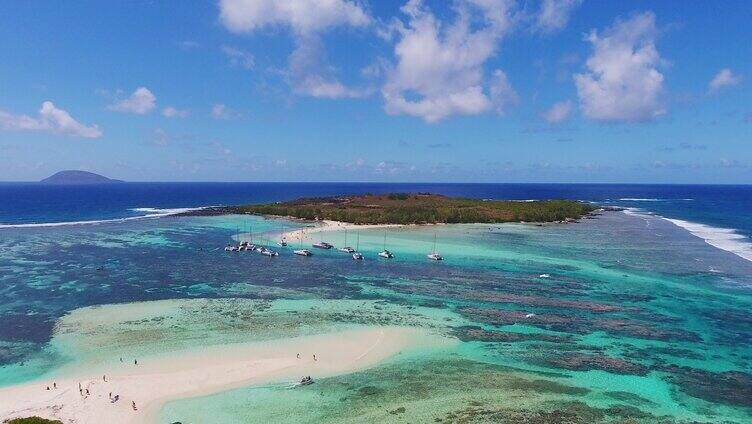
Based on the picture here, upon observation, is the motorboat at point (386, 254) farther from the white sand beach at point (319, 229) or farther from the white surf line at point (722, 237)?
the white surf line at point (722, 237)

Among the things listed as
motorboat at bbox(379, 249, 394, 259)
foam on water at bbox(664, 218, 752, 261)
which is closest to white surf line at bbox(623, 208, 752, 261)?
foam on water at bbox(664, 218, 752, 261)

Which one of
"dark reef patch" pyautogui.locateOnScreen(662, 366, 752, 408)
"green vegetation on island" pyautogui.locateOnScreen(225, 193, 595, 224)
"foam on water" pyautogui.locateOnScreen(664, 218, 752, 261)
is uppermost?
"green vegetation on island" pyautogui.locateOnScreen(225, 193, 595, 224)

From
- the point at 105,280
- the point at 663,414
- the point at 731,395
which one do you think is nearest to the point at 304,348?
the point at 663,414

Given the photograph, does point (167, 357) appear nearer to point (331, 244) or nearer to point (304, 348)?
point (304, 348)

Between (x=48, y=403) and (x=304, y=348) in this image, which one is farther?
(x=304, y=348)

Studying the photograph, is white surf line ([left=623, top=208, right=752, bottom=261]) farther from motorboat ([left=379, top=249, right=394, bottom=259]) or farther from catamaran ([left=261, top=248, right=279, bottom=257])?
catamaran ([left=261, top=248, right=279, bottom=257])

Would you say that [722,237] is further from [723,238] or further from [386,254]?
[386,254]
